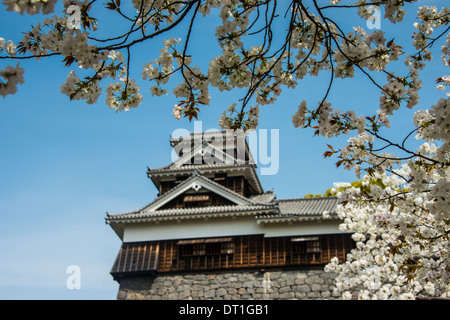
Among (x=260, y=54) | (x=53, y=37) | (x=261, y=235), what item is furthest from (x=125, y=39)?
(x=261, y=235)

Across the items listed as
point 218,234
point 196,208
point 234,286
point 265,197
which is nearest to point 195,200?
point 196,208

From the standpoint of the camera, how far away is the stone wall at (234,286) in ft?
66.5

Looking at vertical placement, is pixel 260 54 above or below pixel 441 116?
above

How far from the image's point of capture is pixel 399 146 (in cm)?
542

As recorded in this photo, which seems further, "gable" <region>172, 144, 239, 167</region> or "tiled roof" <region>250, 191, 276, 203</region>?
"gable" <region>172, 144, 239, 167</region>

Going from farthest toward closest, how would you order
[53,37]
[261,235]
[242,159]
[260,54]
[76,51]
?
[242,159] < [261,235] < [260,54] < [53,37] < [76,51]

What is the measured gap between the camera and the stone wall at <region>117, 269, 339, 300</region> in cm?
2027

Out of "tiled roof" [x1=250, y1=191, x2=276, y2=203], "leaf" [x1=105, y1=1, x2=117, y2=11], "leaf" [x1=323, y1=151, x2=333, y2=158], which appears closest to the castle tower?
"tiled roof" [x1=250, y1=191, x2=276, y2=203]

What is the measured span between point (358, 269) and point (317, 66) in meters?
9.93

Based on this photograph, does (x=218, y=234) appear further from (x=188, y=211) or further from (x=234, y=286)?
(x=234, y=286)

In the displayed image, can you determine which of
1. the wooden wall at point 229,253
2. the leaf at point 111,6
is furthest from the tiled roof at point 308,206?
the leaf at point 111,6

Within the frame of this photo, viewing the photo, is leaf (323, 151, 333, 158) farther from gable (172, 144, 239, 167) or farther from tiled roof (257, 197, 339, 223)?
gable (172, 144, 239, 167)
